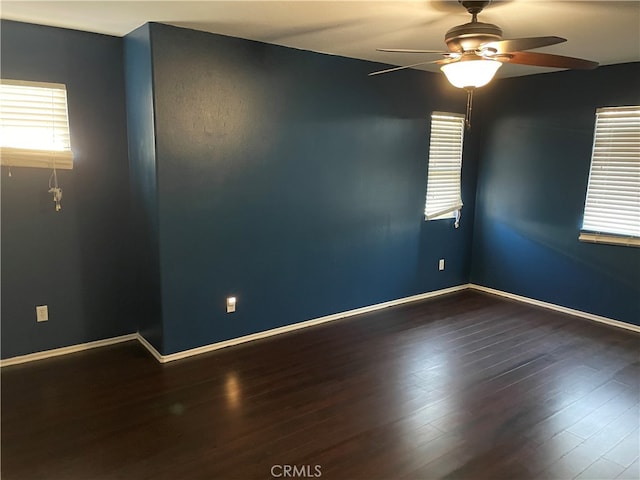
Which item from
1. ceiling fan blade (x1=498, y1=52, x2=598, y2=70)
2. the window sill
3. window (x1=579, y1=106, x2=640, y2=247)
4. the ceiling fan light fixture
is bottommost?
the window sill

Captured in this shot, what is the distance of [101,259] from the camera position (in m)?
3.64

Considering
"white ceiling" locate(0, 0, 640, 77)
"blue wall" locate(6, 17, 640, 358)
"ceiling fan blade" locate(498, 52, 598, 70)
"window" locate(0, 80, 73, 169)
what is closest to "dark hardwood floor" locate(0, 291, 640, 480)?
"blue wall" locate(6, 17, 640, 358)

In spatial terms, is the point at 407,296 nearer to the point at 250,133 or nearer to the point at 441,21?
the point at 250,133

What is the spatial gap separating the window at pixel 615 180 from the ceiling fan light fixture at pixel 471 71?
97.8 inches

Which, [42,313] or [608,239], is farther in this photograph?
[608,239]

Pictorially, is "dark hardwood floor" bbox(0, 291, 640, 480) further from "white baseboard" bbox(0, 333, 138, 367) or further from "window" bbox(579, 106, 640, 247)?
"window" bbox(579, 106, 640, 247)

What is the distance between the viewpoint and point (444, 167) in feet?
16.6

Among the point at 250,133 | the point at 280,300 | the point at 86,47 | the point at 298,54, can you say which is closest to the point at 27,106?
the point at 86,47

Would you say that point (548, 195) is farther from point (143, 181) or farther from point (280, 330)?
point (143, 181)

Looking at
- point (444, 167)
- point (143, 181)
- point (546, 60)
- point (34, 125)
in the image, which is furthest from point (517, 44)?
point (34, 125)

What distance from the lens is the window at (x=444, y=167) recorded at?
494 cm

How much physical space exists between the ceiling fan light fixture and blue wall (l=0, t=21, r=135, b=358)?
2463 mm

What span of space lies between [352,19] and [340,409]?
7.99 ft

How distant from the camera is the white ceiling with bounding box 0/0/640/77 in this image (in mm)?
2633
